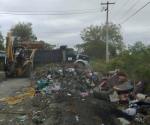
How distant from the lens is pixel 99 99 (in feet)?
55.9

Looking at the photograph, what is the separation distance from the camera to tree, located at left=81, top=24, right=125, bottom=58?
3467 inches

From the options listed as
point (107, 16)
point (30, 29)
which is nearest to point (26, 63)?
point (107, 16)

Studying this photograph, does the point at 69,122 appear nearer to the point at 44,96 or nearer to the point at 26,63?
the point at 44,96

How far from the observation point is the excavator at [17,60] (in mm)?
31875

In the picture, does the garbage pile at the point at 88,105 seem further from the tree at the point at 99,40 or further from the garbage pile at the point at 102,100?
the tree at the point at 99,40

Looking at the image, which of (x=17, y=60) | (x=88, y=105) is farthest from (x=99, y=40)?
(x=88, y=105)

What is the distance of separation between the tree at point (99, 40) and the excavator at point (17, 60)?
177 feet

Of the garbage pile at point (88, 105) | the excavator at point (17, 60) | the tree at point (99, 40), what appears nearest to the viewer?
the garbage pile at point (88, 105)

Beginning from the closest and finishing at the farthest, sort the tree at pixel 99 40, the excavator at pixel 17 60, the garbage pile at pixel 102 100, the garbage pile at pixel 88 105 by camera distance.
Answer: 1. the garbage pile at pixel 88 105
2. the garbage pile at pixel 102 100
3. the excavator at pixel 17 60
4. the tree at pixel 99 40

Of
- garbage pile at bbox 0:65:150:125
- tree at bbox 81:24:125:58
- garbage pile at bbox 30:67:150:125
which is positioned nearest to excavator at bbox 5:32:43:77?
garbage pile at bbox 30:67:150:125

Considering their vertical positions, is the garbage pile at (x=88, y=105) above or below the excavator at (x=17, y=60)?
below

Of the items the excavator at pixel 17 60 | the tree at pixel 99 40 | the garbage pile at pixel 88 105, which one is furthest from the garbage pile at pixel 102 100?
the tree at pixel 99 40

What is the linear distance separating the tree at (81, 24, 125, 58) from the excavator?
54.0 meters

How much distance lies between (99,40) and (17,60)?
60.8 meters
